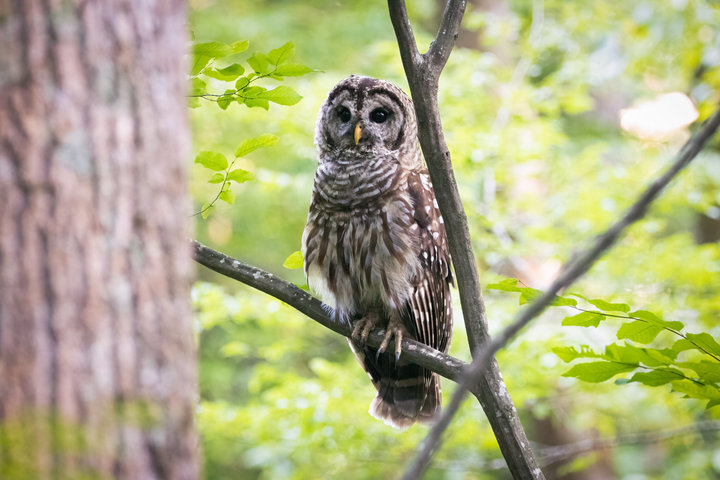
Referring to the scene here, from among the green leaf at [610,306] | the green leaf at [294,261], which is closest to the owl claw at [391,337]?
the green leaf at [294,261]

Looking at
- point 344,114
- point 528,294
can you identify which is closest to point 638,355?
point 528,294

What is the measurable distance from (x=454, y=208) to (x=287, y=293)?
85 cm

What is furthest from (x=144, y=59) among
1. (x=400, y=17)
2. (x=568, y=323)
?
(x=568, y=323)

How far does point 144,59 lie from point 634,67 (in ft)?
21.6

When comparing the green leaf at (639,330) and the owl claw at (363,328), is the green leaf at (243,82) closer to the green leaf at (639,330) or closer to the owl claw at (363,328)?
the owl claw at (363,328)

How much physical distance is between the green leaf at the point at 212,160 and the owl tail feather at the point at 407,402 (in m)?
1.82

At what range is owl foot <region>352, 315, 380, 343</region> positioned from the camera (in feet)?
11.2

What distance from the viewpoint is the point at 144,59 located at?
1.27m

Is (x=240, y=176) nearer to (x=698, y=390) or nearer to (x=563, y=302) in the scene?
(x=563, y=302)

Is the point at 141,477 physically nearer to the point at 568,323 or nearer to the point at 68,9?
the point at 68,9

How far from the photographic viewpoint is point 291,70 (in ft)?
7.89

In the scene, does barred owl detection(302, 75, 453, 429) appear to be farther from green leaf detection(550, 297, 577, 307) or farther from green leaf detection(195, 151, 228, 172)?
green leaf detection(550, 297, 577, 307)

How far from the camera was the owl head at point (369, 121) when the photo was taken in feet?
Result: 12.6

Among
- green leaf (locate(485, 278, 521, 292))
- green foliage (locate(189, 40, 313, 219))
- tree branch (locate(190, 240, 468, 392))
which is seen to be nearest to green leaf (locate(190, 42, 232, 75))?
green foliage (locate(189, 40, 313, 219))
